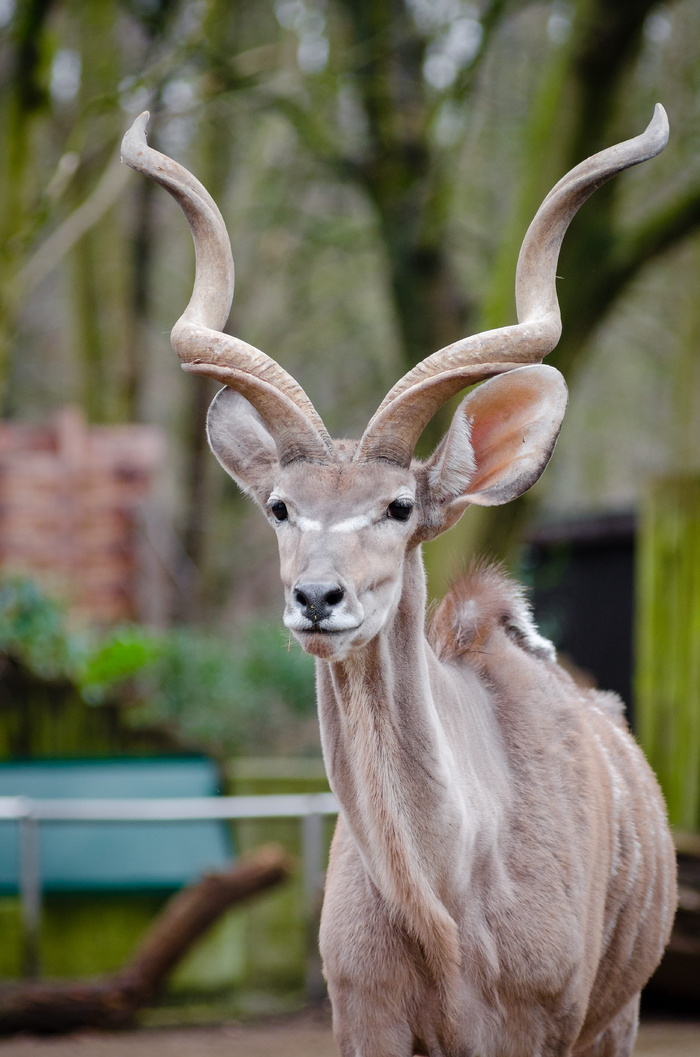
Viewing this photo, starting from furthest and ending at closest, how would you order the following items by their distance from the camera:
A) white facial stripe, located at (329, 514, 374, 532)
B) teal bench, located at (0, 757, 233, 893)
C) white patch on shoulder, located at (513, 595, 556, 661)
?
1. teal bench, located at (0, 757, 233, 893)
2. white patch on shoulder, located at (513, 595, 556, 661)
3. white facial stripe, located at (329, 514, 374, 532)

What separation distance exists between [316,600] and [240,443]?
907mm

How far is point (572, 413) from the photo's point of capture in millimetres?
19625

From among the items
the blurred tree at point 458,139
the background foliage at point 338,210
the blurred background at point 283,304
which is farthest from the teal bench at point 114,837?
the blurred tree at point 458,139

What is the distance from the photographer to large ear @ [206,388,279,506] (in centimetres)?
395

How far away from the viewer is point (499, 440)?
383 centimetres

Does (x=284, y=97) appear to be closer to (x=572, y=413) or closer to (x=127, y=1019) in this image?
(x=127, y=1019)

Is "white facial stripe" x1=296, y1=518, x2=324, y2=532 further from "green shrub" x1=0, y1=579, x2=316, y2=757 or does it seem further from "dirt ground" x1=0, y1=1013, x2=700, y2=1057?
"green shrub" x1=0, y1=579, x2=316, y2=757

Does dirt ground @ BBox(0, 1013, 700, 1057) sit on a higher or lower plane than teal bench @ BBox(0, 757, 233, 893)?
lower

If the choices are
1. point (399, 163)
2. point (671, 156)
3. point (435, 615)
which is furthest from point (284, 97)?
point (435, 615)

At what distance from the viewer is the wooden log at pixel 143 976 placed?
689 centimetres

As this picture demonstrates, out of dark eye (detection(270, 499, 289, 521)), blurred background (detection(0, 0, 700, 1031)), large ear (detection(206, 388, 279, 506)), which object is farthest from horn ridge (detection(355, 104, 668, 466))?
blurred background (detection(0, 0, 700, 1031))

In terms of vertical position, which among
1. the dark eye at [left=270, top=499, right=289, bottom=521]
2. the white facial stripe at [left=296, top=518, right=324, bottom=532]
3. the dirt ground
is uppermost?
the dark eye at [left=270, top=499, right=289, bottom=521]

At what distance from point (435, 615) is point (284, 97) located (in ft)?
23.5

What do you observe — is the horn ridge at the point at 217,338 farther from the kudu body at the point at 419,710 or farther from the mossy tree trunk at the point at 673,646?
the mossy tree trunk at the point at 673,646
